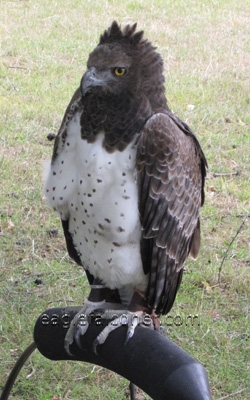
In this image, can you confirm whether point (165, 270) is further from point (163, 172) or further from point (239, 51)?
point (239, 51)

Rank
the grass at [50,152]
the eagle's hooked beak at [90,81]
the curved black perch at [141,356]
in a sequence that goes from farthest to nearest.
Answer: the grass at [50,152], the eagle's hooked beak at [90,81], the curved black perch at [141,356]

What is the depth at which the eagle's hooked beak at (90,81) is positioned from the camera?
2.96 metres

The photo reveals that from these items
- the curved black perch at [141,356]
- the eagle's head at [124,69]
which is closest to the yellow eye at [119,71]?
the eagle's head at [124,69]

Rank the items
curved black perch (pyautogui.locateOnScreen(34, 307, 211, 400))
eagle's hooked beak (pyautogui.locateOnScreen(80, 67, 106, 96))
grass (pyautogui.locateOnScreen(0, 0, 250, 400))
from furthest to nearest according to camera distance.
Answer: grass (pyautogui.locateOnScreen(0, 0, 250, 400)) → eagle's hooked beak (pyautogui.locateOnScreen(80, 67, 106, 96)) → curved black perch (pyautogui.locateOnScreen(34, 307, 211, 400))

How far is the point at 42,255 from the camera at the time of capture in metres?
5.15

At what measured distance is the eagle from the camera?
3.03m

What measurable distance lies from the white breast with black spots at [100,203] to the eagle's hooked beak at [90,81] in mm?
213

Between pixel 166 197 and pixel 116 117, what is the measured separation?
0.44m

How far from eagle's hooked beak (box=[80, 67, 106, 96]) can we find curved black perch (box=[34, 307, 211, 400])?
35.9 inches

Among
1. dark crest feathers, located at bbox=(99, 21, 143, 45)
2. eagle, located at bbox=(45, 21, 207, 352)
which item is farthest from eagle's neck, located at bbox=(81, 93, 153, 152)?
dark crest feathers, located at bbox=(99, 21, 143, 45)

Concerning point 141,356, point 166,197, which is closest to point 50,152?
point 166,197

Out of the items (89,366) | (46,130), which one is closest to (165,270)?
(89,366)

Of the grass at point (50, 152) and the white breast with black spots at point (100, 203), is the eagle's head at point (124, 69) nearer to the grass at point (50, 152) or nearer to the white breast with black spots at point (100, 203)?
the white breast with black spots at point (100, 203)

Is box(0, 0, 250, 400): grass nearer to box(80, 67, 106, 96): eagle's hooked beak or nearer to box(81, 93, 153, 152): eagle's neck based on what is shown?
box(81, 93, 153, 152): eagle's neck
